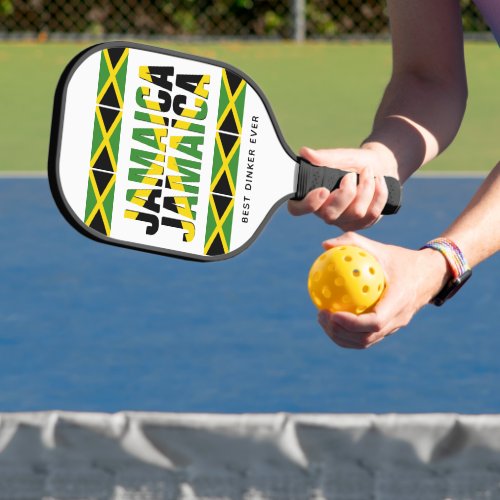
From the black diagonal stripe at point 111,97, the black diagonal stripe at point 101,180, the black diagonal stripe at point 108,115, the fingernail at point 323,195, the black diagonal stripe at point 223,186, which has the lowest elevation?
the black diagonal stripe at point 223,186

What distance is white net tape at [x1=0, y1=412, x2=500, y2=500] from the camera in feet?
7.55

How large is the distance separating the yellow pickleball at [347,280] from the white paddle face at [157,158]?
0.60 feet

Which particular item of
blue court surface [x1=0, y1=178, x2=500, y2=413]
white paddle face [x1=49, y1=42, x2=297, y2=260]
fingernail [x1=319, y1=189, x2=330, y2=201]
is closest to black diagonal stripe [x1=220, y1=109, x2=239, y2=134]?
white paddle face [x1=49, y1=42, x2=297, y2=260]

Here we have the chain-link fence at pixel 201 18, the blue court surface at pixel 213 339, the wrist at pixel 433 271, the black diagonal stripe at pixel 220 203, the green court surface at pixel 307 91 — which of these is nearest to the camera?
the wrist at pixel 433 271

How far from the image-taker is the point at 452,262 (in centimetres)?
217

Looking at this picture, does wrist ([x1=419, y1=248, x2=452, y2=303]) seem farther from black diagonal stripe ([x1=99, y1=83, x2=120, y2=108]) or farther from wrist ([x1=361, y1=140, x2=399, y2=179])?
black diagonal stripe ([x1=99, y1=83, x2=120, y2=108])

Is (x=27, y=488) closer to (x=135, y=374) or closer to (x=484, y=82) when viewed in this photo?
(x=135, y=374)

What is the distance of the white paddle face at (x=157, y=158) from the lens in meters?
2.21

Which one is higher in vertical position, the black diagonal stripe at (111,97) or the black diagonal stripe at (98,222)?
the black diagonal stripe at (111,97)

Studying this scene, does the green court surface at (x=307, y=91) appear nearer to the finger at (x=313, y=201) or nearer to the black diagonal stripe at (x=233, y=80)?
the black diagonal stripe at (x=233, y=80)

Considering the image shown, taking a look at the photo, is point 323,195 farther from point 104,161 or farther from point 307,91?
point 307,91

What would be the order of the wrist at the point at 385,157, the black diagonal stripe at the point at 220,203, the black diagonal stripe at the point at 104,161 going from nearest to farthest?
1. the black diagonal stripe at the point at 104,161
2. the black diagonal stripe at the point at 220,203
3. the wrist at the point at 385,157

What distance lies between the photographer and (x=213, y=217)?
7.66 ft

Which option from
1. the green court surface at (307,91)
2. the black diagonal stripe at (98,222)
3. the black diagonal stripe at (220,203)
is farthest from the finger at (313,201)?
the green court surface at (307,91)
